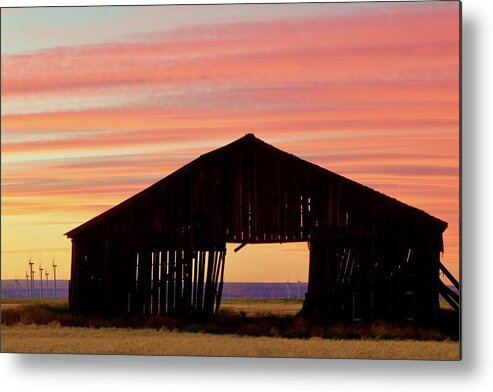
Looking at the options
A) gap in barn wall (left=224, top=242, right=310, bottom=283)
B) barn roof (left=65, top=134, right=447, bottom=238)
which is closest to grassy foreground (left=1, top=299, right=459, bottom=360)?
gap in barn wall (left=224, top=242, right=310, bottom=283)

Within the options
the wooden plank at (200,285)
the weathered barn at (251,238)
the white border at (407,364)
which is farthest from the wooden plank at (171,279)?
the white border at (407,364)

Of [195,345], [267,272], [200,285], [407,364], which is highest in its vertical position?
[267,272]

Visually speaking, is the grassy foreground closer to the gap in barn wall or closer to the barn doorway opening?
the barn doorway opening

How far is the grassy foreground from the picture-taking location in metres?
11.9

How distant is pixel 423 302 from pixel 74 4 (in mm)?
4459

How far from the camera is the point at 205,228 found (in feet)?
41.4

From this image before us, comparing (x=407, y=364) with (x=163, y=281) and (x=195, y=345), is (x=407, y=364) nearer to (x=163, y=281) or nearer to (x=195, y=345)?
(x=195, y=345)

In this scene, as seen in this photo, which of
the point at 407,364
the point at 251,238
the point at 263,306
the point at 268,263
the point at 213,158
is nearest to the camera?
the point at 407,364

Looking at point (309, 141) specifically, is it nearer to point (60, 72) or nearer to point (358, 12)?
point (358, 12)

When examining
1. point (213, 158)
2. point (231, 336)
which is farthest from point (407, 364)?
point (213, 158)

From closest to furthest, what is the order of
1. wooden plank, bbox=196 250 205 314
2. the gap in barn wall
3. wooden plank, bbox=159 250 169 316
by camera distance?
the gap in barn wall, wooden plank, bbox=196 250 205 314, wooden plank, bbox=159 250 169 316

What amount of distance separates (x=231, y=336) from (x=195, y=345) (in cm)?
37

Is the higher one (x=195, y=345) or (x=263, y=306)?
(x=263, y=306)

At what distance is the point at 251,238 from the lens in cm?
1255
